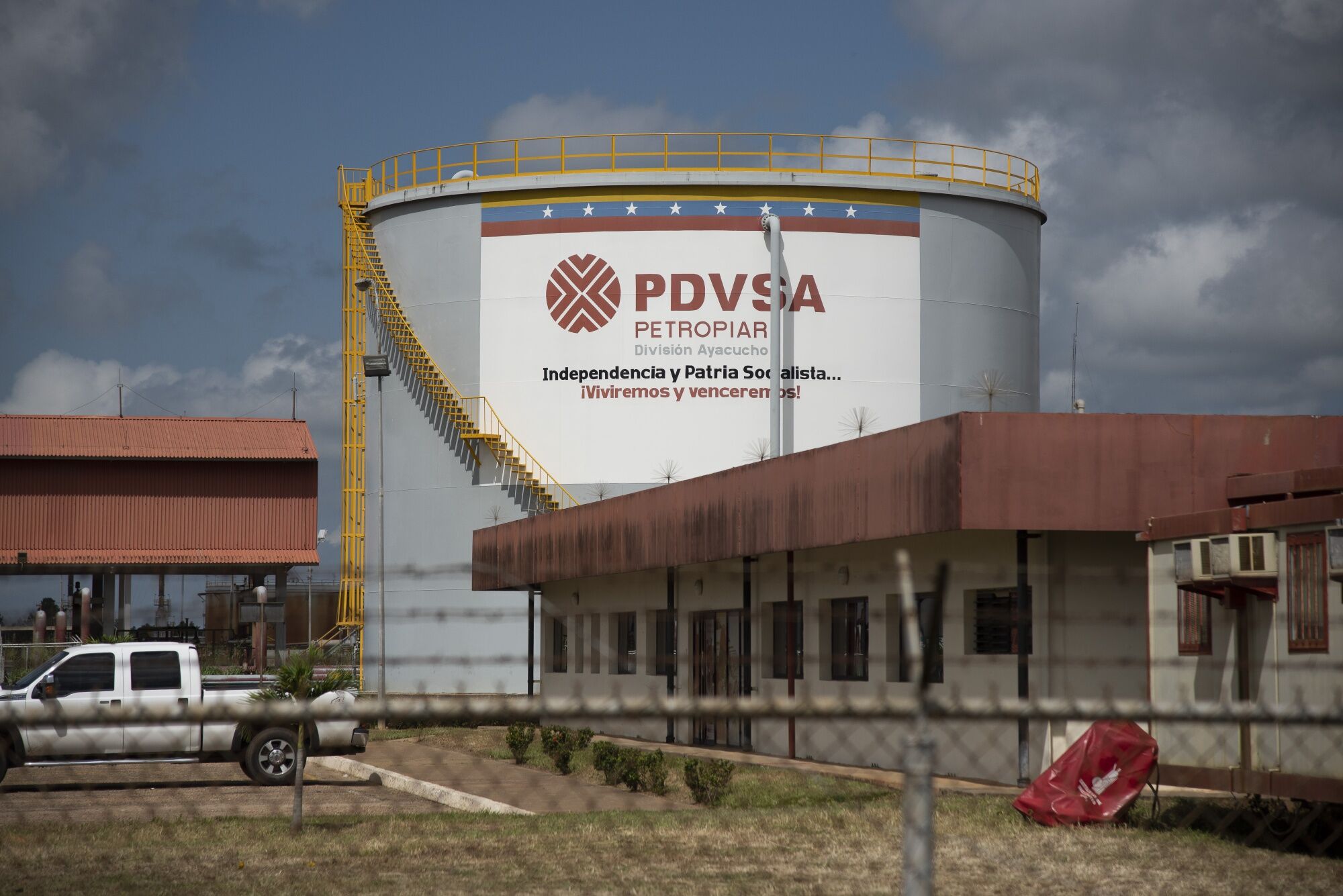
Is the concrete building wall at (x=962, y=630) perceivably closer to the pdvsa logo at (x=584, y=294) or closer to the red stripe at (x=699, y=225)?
the pdvsa logo at (x=584, y=294)

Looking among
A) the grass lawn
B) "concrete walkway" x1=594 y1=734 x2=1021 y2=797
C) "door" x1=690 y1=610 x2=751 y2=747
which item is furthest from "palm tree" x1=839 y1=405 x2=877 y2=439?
Result: the grass lawn

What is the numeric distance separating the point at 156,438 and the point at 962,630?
143ft

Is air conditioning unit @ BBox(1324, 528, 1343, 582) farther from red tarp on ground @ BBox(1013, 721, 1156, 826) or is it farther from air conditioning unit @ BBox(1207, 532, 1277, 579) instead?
red tarp on ground @ BBox(1013, 721, 1156, 826)

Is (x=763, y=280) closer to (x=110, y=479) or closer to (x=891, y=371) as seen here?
(x=891, y=371)

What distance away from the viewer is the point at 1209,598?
→ 1623 cm

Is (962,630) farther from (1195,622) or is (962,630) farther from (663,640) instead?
(663,640)

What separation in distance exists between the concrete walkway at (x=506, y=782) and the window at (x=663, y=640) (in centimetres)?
418

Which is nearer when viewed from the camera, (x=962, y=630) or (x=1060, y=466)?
(x=1060, y=466)

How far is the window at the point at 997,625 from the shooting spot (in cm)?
2156

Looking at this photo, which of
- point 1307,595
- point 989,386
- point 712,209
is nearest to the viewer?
point 1307,595

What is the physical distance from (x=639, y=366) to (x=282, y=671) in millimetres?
23577

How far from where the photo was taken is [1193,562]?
15.6 metres

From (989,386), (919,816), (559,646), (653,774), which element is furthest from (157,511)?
(919,816)

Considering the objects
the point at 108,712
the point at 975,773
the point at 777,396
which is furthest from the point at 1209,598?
the point at 777,396
